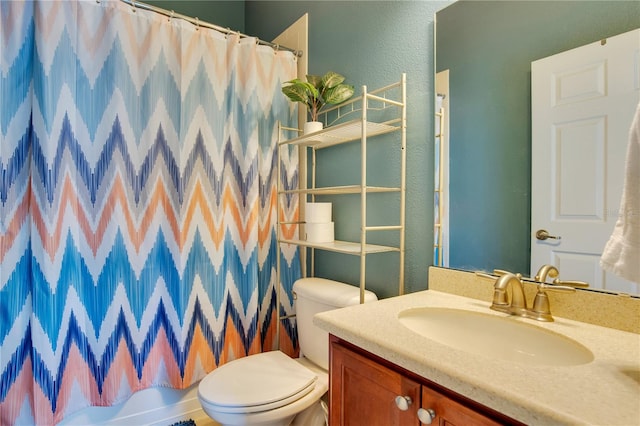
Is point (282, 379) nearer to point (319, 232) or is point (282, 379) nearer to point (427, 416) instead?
point (319, 232)

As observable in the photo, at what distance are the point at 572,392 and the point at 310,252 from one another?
1504 millimetres

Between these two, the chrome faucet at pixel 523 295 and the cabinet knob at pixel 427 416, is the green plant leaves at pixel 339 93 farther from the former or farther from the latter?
the cabinet knob at pixel 427 416

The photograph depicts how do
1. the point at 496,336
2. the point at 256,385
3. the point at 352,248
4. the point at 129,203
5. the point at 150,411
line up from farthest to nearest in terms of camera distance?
the point at 150,411, the point at 129,203, the point at 352,248, the point at 256,385, the point at 496,336

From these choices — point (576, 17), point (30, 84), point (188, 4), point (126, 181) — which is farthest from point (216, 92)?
point (576, 17)

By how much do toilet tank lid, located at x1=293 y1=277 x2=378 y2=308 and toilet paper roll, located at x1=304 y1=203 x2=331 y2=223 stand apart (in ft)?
1.03

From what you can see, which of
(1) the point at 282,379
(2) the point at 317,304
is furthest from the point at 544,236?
(1) the point at 282,379

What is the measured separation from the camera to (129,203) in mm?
1556

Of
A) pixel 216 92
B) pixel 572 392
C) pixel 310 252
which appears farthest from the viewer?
pixel 310 252

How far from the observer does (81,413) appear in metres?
1.54

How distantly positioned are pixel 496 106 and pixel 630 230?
0.63m

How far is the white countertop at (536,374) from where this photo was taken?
0.50 metres

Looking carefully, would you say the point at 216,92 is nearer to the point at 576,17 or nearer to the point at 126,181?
the point at 126,181

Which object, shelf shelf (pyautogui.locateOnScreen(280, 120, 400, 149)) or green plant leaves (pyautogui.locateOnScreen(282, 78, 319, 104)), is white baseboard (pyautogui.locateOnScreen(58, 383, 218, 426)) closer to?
shelf shelf (pyautogui.locateOnScreen(280, 120, 400, 149))

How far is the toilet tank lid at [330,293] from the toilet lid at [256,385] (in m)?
0.30
